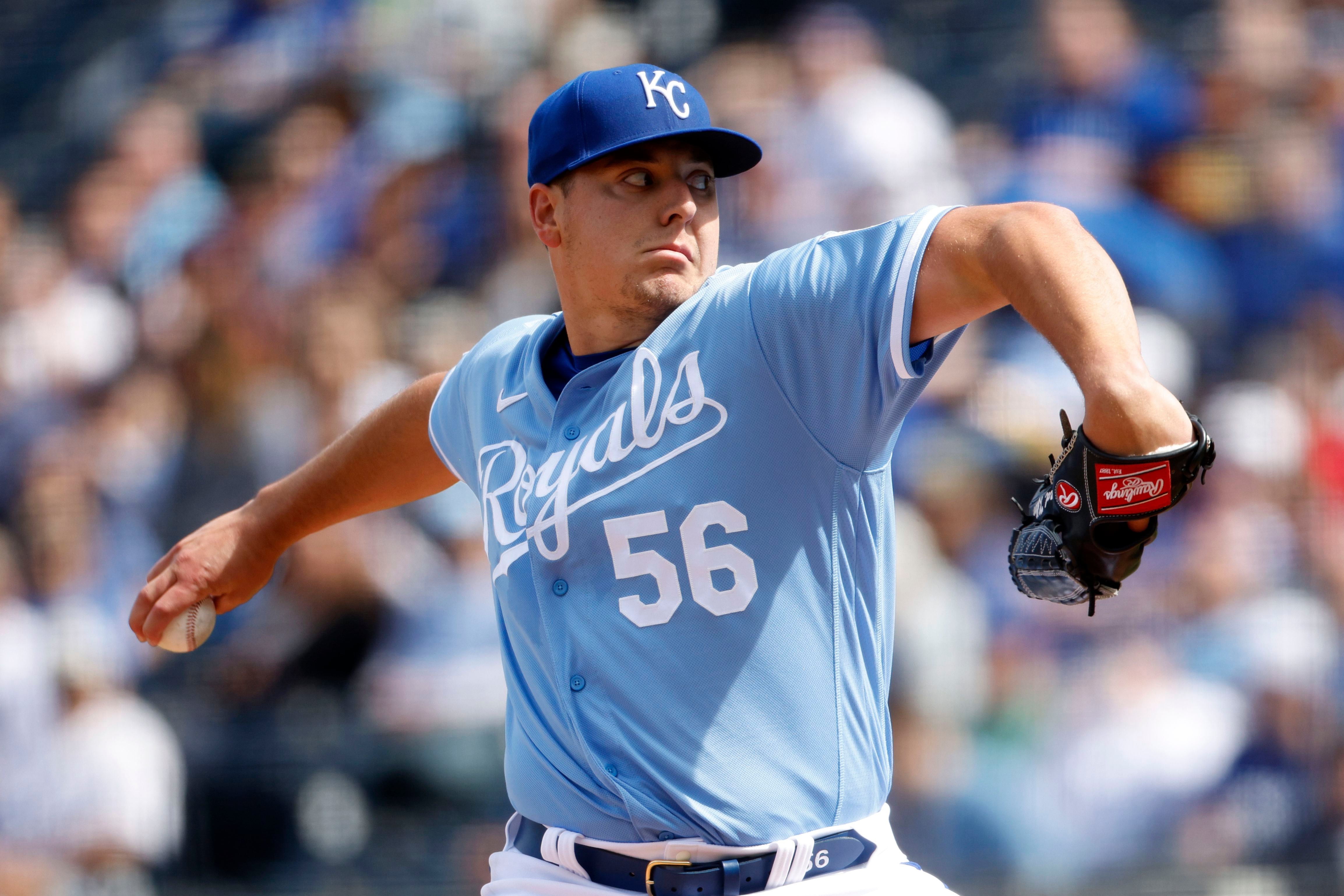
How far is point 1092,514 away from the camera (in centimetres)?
160

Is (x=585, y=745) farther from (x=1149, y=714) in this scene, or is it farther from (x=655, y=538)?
(x=1149, y=714)

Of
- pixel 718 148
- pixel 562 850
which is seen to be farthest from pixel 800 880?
pixel 718 148

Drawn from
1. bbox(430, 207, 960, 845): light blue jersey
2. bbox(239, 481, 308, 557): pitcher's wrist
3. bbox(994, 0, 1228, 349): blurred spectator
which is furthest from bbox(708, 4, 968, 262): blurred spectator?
bbox(430, 207, 960, 845): light blue jersey

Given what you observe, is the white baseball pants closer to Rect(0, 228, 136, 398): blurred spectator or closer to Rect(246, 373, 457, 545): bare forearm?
Rect(246, 373, 457, 545): bare forearm

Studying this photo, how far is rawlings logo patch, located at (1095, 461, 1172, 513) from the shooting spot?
1.53 meters

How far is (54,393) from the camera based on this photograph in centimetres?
590

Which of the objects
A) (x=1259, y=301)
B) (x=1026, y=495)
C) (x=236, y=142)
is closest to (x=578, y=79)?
(x=1026, y=495)

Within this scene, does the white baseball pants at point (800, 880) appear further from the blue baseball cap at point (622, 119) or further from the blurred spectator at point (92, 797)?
the blurred spectator at point (92, 797)

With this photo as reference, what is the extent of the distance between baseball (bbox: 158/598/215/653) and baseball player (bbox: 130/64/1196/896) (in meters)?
0.68

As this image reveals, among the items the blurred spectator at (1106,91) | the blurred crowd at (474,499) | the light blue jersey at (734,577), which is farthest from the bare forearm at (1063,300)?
the blurred spectator at (1106,91)

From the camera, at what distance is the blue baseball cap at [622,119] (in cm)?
231

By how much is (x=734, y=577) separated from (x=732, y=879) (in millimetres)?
442

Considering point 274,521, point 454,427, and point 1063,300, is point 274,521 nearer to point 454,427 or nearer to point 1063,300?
point 454,427

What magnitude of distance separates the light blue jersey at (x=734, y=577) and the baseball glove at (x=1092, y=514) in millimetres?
331
